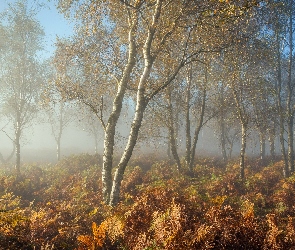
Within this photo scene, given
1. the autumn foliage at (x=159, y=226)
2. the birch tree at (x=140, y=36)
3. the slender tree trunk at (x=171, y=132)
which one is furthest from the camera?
the slender tree trunk at (x=171, y=132)

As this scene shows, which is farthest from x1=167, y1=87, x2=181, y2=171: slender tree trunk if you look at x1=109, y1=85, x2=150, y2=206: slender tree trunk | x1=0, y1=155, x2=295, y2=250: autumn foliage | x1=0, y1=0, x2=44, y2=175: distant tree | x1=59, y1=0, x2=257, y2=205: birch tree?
x1=0, y1=0, x2=44, y2=175: distant tree

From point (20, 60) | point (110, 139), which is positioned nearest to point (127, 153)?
point (110, 139)

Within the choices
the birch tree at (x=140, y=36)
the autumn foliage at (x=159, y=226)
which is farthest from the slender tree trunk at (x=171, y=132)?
the autumn foliage at (x=159, y=226)

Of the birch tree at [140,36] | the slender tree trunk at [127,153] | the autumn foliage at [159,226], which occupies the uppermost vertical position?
the birch tree at [140,36]

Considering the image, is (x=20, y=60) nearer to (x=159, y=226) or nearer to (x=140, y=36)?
(x=140, y=36)

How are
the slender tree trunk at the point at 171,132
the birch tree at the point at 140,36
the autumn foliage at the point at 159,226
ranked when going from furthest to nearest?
the slender tree trunk at the point at 171,132, the birch tree at the point at 140,36, the autumn foliage at the point at 159,226

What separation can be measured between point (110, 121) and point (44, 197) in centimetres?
629

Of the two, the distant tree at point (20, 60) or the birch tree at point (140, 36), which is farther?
the distant tree at point (20, 60)

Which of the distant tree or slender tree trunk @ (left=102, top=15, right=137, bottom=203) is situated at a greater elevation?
the distant tree

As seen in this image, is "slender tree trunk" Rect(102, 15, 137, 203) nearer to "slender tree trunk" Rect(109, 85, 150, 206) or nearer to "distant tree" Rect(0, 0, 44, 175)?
"slender tree trunk" Rect(109, 85, 150, 206)

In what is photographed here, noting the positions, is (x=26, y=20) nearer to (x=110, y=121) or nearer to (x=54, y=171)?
(x=54, y=171)

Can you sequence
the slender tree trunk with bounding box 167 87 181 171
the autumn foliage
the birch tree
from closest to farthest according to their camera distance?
1. the autumn foliage
2. the birch tree
3. the slender tree trunk with bounding box 167 87 181 171

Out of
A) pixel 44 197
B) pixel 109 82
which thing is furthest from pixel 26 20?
pixel 44 197

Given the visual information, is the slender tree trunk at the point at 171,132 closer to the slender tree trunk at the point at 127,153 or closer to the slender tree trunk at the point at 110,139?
the slender tree trunk at the point at 110,139
